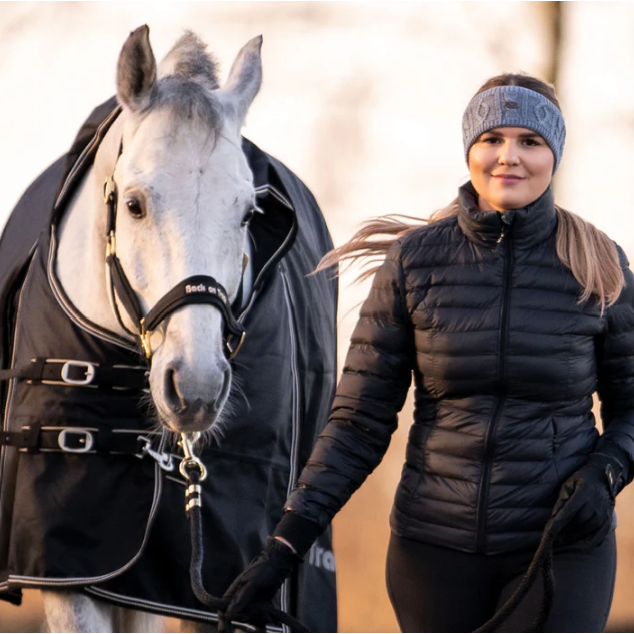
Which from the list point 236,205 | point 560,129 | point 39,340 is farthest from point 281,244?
point 560,129

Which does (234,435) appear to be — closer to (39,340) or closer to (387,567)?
(39,340)

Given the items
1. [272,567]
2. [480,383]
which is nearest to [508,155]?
[480,383]

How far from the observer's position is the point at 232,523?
10.4ft

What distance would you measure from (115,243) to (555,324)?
1050 mm

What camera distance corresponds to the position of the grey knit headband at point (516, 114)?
2449 millimetres

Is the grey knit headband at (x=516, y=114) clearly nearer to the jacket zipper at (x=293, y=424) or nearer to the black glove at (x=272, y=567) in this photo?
the black glove at (x=272, y=567)

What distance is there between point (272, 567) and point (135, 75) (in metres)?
1.25

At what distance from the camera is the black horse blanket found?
304cm

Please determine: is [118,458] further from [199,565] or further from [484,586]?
[484,586]

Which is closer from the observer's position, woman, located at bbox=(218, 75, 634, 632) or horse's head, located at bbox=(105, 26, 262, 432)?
woman, located at bbox=(218, 75, 634, 632)

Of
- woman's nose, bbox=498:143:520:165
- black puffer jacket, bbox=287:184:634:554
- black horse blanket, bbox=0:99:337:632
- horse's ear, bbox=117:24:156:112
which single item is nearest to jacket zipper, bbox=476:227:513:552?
black puffer jacket, bbox=287:184:634:554

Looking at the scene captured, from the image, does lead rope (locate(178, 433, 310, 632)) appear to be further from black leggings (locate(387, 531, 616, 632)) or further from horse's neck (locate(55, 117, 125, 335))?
horse's neck (locate(55, 117, 125, 335))

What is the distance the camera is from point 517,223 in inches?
94.6

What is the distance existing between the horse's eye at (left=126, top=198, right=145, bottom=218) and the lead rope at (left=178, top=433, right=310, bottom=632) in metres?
0.51
